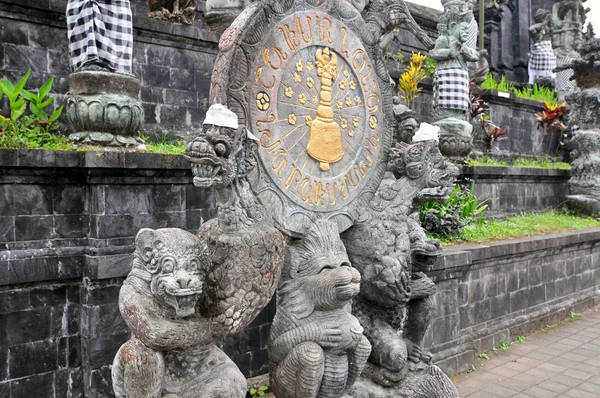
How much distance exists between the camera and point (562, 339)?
6672mm

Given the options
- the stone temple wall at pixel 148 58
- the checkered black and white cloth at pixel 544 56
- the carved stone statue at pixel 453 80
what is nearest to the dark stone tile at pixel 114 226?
the stone temple wall at pixel 148 58

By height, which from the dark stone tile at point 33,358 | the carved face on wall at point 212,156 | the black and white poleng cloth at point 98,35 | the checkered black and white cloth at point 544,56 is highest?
the checkered black and white cloth at point 544,56

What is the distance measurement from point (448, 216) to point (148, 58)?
13.0 ft

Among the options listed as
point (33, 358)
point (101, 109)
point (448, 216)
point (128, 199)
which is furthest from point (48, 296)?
point (448, 216)

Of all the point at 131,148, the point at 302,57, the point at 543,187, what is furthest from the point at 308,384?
the point at 543,187

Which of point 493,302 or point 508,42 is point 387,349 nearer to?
point 493,302

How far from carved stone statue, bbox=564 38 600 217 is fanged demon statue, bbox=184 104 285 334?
9039 mm

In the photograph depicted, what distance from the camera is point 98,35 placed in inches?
176

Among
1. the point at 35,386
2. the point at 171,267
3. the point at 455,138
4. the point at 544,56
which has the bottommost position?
the point at 35,386

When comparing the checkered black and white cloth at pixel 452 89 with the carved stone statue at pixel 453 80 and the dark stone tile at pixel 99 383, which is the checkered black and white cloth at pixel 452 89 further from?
the dark stone tile at pixel 99 383

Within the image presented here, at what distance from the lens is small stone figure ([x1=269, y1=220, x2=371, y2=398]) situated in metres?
2.94

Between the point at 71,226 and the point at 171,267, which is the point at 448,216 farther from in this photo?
the point at 171,267

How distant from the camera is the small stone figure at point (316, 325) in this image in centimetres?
294

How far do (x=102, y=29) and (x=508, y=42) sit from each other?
1843 cm
